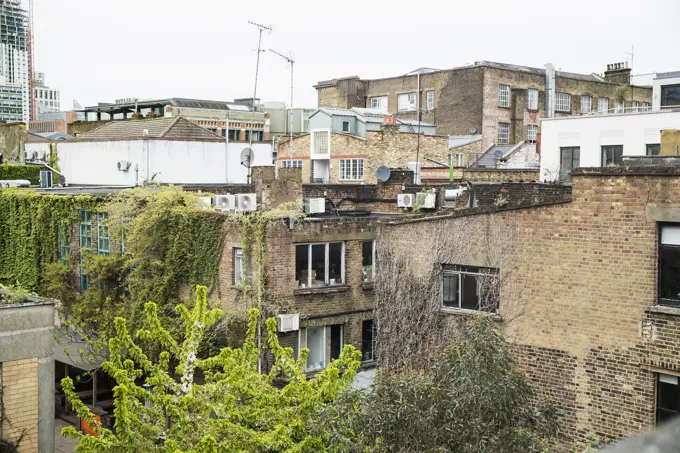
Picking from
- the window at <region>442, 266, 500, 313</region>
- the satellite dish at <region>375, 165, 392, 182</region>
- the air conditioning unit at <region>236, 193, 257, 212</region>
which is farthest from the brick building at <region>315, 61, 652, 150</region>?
the window at <region>442, 266, 500, 313</region>

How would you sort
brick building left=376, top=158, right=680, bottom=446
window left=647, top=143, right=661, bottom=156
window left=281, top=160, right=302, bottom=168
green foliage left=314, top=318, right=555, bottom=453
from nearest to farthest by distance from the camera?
green foliage left=314, top=318, right=555, bottom=453 < brick building left=376, top=158, right=680, bottom=446 < window left=647, top=143, right=661, bottom=156 < window left=281, top=160, right=302, bottom=168

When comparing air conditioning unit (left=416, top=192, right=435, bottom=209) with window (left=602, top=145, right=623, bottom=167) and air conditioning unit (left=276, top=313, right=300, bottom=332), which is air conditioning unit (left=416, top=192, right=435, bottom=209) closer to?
air conditioning unit (left=276, top=313, right=300, bottom=332)

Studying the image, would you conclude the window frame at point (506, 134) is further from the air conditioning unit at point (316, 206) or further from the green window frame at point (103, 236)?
the green window frame at point (103, 236)

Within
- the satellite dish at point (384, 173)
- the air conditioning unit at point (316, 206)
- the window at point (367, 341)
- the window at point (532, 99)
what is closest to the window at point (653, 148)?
the satellite dish at point (384, 173)

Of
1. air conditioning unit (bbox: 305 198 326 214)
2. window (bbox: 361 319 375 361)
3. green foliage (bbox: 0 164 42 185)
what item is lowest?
window (bbox: 361 319 375 361)

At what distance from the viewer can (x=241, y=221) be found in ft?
80.9

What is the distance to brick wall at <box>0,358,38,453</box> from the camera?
15859 mm

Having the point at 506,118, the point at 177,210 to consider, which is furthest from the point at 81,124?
the point at 177,210

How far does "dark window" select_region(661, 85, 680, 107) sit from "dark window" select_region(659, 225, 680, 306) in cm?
2789

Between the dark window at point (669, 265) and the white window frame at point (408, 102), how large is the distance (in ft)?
188

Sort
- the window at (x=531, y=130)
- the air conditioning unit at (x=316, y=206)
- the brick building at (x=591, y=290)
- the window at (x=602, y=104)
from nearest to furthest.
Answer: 1. the brick building at (x=591, y=290)
2. the air conditioning unit at (x=316, y=206)
3. the window at (x=531, y=130)
4. the window at (x=602, y=104)

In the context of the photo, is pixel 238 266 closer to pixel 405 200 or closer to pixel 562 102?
pixel 405 200

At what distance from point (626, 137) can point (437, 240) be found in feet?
80.1

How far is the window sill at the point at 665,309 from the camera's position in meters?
14.6
